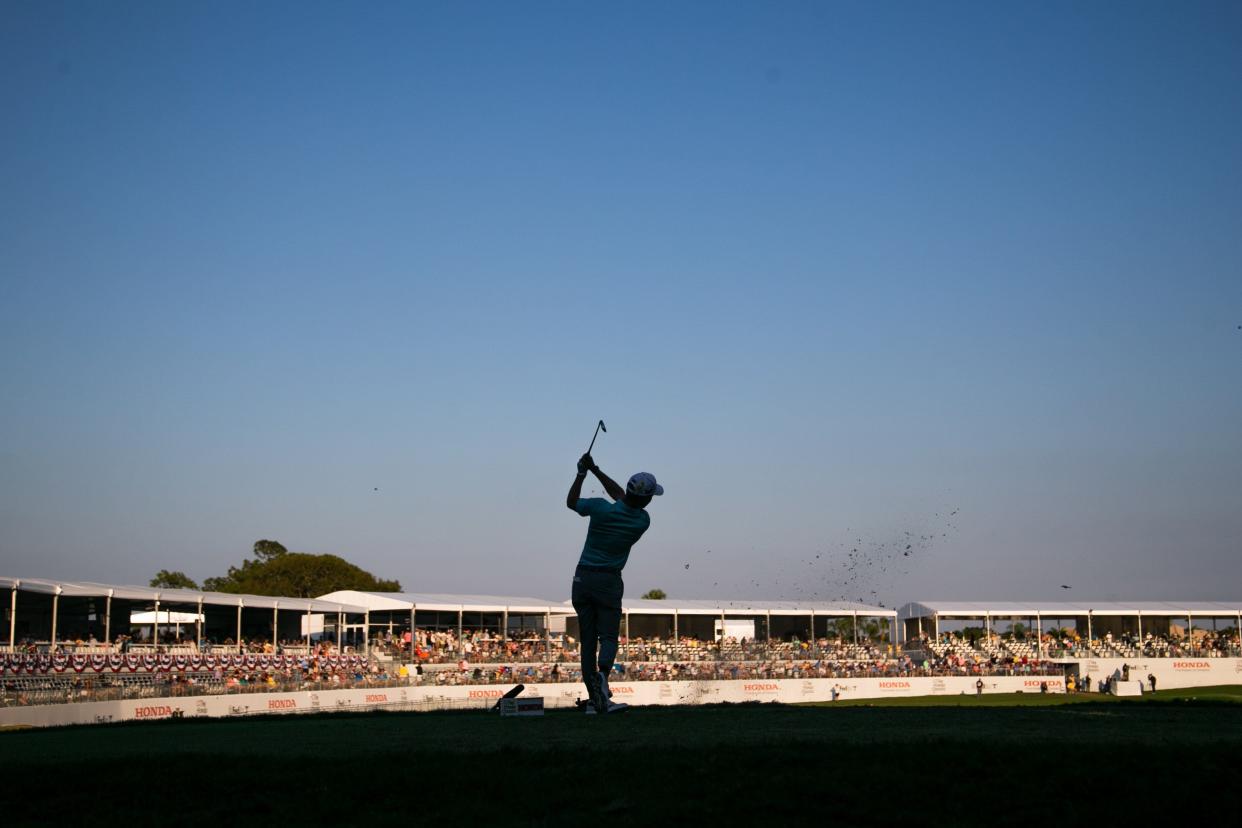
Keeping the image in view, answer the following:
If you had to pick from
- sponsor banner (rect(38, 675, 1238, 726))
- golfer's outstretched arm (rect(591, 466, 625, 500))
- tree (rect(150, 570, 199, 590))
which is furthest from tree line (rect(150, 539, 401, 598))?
golfer's outstretched arm (rect(591, 466, 625, 500))

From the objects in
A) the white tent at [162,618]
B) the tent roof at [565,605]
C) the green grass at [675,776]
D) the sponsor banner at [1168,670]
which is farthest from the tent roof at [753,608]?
the green grass at [675,776]

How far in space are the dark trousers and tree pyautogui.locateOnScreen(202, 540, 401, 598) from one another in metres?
93.7

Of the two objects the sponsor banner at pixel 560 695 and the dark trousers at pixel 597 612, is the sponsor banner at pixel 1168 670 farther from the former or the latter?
the dark trousers at pixel 597 612

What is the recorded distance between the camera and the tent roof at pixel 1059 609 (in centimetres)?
7350

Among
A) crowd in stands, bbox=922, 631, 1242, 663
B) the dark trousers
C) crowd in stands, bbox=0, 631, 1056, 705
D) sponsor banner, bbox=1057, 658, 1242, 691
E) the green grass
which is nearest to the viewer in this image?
the green grass

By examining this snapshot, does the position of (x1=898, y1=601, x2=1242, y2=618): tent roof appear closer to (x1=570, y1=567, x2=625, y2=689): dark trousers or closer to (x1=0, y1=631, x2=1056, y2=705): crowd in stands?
(x1=0, y1=631, x2=1056, y2=705): crowd in stands

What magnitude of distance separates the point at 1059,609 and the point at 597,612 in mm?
68160

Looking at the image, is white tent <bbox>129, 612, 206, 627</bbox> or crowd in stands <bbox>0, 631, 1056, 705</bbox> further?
white tent <bbox>129, 612, 206, 627</bbox>

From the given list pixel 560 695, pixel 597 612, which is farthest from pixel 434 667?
pixel 597 612

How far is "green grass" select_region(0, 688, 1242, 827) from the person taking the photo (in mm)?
6207

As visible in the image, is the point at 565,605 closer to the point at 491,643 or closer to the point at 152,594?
the point at 491,643

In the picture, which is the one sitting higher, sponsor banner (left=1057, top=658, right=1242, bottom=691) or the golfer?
the golfer

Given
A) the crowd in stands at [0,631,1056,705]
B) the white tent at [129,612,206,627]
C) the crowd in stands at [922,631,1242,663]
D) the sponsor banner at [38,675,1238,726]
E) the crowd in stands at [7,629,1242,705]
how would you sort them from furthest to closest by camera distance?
1. the crowd in stands at [922,631,1242,663]
2. the white tent at [129,612,206,627]
3. the crowd in stands at [7,629,1242,705]
4. the crowd in stands at [0,631,1056,705]
5. the sponsor banner at [38,675,1238,726]

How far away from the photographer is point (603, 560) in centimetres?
1159
